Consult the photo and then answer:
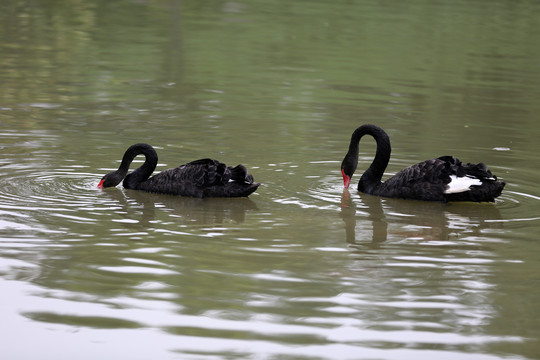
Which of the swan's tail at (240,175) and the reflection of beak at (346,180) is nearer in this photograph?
the swan's tail at (240,175)

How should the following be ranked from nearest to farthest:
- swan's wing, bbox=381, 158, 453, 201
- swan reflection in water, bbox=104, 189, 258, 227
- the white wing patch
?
swan reflection in water, bbox=104, 189, 258, 227
the white wing patch
swan's wing, bbox=381, 158, 453, 201

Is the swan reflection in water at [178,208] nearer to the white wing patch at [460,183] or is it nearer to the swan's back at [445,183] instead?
Answer: the swan's back at [445,183]

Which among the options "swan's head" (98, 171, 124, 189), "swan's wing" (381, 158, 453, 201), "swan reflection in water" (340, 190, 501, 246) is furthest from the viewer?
"swan's head" (98, 171, 124, 189)

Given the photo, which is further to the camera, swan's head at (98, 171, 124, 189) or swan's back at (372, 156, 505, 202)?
swan's head at (98, 171, 124, 189)

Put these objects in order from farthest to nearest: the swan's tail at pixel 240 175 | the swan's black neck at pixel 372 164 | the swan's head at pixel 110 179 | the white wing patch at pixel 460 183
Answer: the swan's black neck at pixel 372 164, the swan's head at pixel 110 179, the white wing patch at pixel 460 183, the swan's tail at pixel 240 175

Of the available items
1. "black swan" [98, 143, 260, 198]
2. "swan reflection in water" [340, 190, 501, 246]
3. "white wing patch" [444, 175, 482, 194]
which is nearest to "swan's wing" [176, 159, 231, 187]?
"black swan" [98, 143, 260, 198]

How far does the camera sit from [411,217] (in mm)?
8039

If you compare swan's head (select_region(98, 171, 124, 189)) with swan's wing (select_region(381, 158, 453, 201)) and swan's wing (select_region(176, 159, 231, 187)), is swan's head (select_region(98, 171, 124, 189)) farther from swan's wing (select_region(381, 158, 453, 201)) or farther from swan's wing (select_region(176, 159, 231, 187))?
swan's wing (select_region(381, 158, 453, 201))

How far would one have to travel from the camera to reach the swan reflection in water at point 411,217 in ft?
24.2

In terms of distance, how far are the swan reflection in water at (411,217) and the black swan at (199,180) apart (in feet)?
2.88

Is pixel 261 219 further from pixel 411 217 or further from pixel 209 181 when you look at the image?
pixel 411 217

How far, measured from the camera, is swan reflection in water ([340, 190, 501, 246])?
7.38 m

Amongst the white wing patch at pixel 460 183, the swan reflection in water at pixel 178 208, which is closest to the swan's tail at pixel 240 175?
the swan reflection in water at pixel 178 208

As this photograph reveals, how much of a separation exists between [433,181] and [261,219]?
168cm
